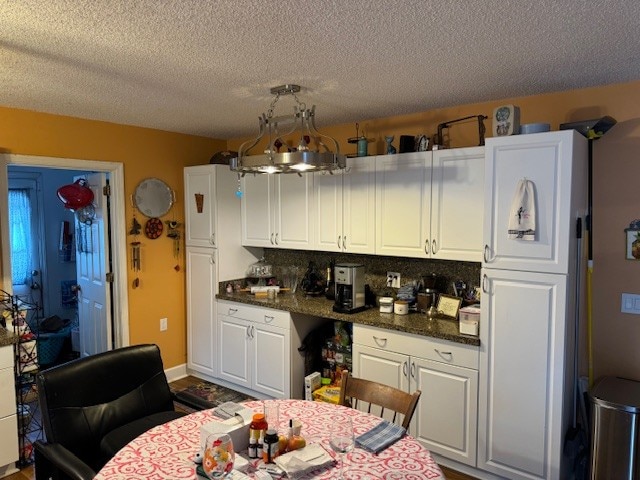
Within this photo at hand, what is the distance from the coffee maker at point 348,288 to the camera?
339 cm

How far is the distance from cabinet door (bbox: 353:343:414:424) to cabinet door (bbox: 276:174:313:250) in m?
1.05

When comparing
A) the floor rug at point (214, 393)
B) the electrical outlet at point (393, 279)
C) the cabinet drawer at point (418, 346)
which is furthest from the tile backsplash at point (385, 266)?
the floor rug at point (214, 393)

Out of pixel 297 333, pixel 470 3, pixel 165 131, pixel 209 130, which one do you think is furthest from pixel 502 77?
pixel 165 131

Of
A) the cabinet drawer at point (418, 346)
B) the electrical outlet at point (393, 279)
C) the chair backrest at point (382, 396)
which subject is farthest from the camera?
the electrical outlet at point (393, 279)

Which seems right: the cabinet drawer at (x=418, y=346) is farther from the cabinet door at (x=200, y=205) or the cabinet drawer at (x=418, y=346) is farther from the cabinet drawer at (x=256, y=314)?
the cabinet door at (x=200, y=205)

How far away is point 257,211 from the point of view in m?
4.13

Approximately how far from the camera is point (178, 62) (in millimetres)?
2275

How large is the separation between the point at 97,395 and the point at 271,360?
1.65m

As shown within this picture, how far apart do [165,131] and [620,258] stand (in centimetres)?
378

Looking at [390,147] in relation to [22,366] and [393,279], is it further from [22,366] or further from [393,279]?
[22,366]

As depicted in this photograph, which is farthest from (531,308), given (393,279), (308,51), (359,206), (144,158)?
(144,158)

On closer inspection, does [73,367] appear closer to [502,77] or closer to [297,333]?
[297,333]

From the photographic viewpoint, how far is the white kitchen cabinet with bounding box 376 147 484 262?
2.90m

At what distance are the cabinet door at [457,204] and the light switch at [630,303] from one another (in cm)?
85
